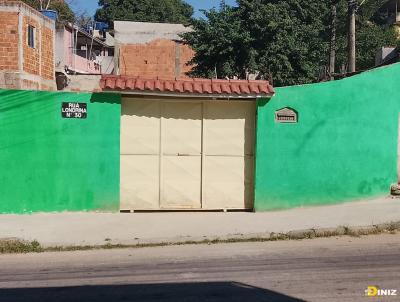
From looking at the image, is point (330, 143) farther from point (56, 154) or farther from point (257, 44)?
point (257, 44)

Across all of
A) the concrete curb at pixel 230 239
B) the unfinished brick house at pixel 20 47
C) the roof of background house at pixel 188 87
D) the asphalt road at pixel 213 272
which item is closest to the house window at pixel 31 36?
the unfinished brick house at pixel 20 47

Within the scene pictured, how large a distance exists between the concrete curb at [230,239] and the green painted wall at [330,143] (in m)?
1.87

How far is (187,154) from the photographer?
391 inches

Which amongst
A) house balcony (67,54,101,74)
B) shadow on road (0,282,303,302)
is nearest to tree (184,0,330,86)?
house balcony (67,54,101,74)

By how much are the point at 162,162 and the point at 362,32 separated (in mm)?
27674

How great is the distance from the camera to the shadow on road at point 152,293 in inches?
198

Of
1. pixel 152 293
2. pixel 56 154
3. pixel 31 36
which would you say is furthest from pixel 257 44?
pixel 152 293

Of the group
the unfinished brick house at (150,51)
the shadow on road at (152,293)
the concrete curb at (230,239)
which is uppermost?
the unfinished brick house at (150,51)

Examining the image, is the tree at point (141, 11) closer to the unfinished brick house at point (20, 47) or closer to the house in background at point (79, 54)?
the house in background at point (79, 54)

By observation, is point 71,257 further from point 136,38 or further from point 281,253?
point 136,38

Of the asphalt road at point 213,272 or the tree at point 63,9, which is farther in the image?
the tree at point 63,9

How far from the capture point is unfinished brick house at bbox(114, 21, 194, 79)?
4047 cm

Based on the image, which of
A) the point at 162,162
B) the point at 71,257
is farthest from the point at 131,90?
the point at 71,257

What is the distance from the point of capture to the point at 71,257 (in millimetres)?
6984
